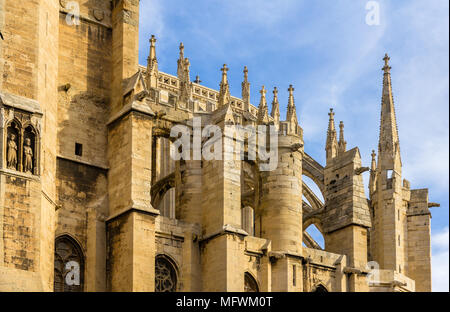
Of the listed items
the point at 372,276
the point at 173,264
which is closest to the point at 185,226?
the point at 173,264

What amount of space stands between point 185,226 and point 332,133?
11.5m

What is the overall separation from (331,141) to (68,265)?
15.6 meters

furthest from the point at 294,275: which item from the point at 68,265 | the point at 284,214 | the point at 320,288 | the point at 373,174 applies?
the point at 373,174

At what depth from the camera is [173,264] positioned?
45.0 m

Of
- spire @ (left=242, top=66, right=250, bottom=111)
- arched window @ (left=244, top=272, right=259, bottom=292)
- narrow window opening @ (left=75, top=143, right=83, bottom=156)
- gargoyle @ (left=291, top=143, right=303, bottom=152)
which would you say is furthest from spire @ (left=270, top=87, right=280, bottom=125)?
narrow window opening @ (left=75, top=143, right=83, bottom=156)

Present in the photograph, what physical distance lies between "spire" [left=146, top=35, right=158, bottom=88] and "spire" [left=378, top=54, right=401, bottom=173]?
33.7ft

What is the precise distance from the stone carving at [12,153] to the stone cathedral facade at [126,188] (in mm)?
41

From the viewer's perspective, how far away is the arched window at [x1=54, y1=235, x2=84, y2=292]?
1672 inches

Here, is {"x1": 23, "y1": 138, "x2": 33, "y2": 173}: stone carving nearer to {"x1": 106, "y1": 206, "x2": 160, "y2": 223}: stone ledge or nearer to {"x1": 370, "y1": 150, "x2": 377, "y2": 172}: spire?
{"x1": 106, "y1": 206, "x2": 160, "y2": 223}: stone ledge

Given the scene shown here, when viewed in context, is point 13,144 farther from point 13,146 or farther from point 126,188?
point 126,188

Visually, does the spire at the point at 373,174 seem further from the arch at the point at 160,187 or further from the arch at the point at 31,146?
the arch at the point at 31,146

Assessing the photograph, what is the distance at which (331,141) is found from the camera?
179ft

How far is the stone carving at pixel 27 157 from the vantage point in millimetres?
39500
